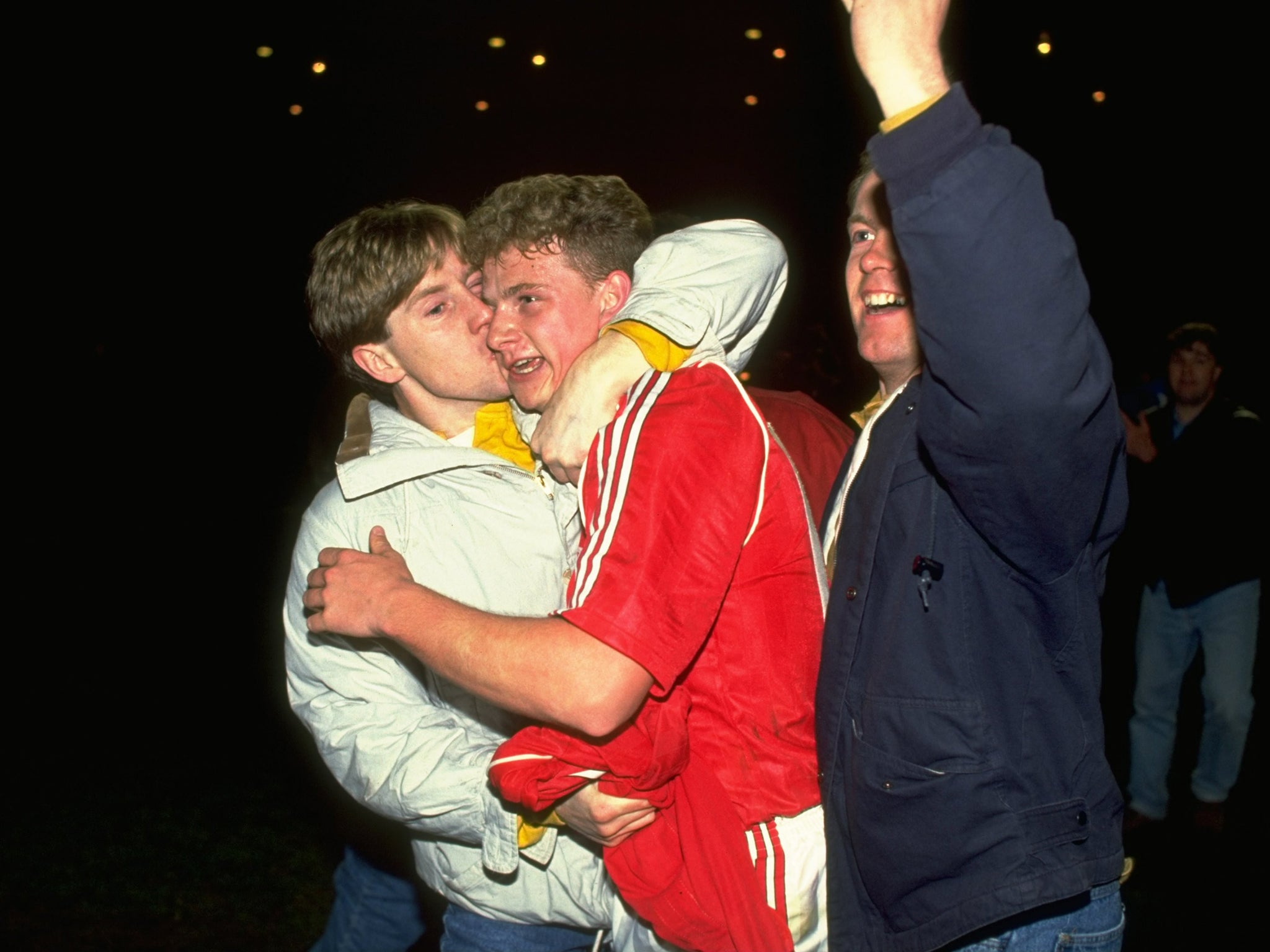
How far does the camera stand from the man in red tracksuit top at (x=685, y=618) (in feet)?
4.55

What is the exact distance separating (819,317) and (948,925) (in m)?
9.01

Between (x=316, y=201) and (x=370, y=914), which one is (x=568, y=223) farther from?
(x=316, y=201)

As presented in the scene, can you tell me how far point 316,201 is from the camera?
31.1 feet

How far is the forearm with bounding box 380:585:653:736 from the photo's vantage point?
1375 millimetres

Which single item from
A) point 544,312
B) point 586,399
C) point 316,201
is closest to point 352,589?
point 586,399

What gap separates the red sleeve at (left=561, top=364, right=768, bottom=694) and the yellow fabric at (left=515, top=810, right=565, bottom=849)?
0.50 m

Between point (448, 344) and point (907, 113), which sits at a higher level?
point (907, 113)

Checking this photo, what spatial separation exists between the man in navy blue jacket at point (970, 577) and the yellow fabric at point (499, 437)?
896 millimetres

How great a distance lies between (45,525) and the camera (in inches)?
456

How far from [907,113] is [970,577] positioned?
23.7 inches

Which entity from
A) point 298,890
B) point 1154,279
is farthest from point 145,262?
point 1154,279

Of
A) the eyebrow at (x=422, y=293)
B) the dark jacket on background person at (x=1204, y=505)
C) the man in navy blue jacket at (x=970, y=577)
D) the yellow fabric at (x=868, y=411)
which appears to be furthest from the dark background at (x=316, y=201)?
the man in navy blue jacket at (x=970, y=577)

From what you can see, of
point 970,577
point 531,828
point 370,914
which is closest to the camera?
point 970,577

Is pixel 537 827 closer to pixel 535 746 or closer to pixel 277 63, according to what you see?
pixel 535 746
